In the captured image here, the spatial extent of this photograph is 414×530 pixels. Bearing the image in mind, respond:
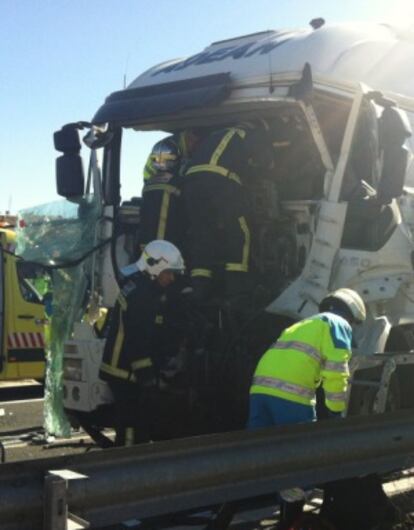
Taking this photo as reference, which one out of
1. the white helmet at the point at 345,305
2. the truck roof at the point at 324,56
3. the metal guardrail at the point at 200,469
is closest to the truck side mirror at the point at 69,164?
the truck roof at the point at 324,56

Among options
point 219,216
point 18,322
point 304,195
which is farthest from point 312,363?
point 18,322

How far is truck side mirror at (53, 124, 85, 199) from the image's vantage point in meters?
6.86

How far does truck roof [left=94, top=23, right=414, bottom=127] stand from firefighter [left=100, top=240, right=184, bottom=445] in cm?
133

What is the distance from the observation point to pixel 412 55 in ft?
21.8

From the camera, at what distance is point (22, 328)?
1140 centimetres

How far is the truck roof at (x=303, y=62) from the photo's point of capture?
243 inches

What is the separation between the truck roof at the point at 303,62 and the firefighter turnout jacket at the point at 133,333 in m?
1.50

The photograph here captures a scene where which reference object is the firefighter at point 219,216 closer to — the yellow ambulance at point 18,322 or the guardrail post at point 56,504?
the guardrail post at point 56,504

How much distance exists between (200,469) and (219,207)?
→ 9.49 ft

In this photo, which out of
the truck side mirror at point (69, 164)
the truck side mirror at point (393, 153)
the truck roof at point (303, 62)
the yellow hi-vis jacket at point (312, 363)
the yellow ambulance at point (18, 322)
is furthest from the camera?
the yellow ambulance at point (18, 322)

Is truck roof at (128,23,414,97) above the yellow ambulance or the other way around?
above

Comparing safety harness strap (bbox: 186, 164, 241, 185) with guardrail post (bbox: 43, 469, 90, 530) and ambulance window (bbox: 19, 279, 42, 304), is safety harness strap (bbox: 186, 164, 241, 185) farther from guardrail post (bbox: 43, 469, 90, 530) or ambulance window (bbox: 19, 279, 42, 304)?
→ ambulance window (bbox: 19, 279, 42, 304)

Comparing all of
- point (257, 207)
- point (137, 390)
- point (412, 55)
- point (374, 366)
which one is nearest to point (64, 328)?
point (137, 390)

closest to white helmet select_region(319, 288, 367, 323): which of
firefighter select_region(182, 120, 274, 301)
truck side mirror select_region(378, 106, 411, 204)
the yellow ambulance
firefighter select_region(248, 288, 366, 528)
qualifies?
firefighter select_region(248, 288, 366, 528)
